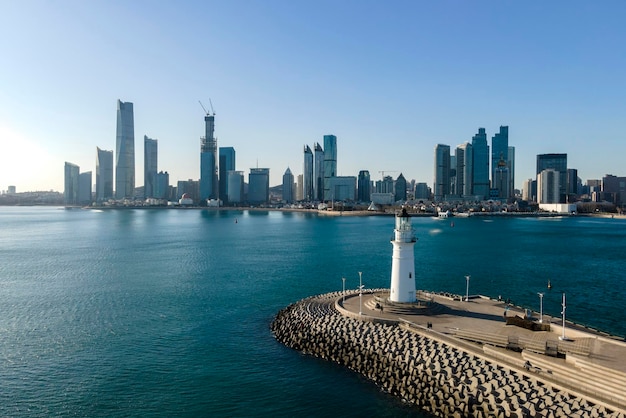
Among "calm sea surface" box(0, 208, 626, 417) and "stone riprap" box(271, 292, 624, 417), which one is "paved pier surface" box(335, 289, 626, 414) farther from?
"calm sea surface" box(0, 208, 626, 417)

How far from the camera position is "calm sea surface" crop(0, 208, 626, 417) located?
23.5m

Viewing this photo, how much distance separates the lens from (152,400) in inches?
916

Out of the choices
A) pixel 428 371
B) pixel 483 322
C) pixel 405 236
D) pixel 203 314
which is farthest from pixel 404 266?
pixel 203 314

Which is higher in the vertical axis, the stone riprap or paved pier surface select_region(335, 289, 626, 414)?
paved pier surface select_region(335, 289, 626, 414)

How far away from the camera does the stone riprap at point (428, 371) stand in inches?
728

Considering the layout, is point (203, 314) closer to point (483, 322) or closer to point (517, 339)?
point (483, 322)

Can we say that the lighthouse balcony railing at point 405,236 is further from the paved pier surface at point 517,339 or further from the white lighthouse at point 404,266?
the paved pier surface at point 517,339

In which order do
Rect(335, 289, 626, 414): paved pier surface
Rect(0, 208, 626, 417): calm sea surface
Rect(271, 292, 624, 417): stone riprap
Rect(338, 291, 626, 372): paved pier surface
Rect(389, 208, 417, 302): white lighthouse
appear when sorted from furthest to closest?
Rect(389, 208, 417, 302): white lighthouse
Rect(0, 208, 626, 417): calm sea surface
Rect(338, 291, 626, 372): paved pier surface
Rect(335, 289, 626, 414): paved pier surface
Rect(271, 292, 624, 417): stone riprap

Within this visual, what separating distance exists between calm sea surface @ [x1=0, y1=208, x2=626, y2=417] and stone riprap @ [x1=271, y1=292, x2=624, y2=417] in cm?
101

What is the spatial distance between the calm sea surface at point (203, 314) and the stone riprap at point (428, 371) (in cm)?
101

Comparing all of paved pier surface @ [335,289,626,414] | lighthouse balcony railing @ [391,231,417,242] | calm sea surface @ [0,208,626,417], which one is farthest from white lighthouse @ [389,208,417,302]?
calm sea surface @ [0,208,626,417]

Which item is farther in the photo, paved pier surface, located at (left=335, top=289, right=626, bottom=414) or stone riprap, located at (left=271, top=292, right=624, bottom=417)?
paved pier surface, located at (left=335, top=289, right=626, bottom=414)

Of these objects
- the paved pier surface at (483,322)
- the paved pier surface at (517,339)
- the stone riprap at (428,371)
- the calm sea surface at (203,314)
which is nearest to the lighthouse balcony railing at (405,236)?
the paved pier surface at (517,339)

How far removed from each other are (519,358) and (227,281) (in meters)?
36.4
